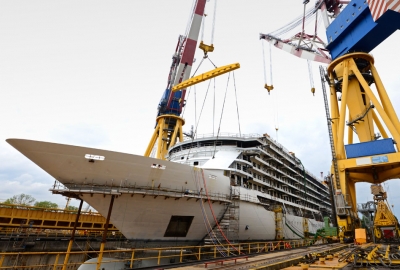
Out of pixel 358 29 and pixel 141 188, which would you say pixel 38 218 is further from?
pixel 358 29

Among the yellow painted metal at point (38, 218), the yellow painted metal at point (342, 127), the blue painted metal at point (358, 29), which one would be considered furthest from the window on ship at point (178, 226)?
the blue painted metal at point (358, 29)

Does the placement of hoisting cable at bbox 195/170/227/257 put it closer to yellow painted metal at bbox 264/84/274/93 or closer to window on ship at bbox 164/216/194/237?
window on ship at bbox 164/216/194/237

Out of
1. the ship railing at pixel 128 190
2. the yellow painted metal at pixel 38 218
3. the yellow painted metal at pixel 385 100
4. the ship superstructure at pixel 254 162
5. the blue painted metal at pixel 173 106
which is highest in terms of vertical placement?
the blue painted metal at pixel 173 106

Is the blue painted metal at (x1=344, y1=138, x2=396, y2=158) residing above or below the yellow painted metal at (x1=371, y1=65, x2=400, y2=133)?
below

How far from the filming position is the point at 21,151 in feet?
37.3

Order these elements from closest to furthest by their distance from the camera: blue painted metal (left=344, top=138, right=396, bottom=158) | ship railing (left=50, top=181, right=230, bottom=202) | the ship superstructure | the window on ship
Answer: ship railing (left=50, top=181, right=230, bottom=202)
the window on ship
blue painted metal (left=344, top=138, right=396, bottom=158)
the ship superstructure

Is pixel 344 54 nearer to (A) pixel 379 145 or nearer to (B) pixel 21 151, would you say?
(A) pixel 379 145

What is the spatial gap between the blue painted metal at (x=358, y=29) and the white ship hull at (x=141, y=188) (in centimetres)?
Result: 1936

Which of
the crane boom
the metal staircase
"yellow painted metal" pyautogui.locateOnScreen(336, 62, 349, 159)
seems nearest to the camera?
the metal staircase

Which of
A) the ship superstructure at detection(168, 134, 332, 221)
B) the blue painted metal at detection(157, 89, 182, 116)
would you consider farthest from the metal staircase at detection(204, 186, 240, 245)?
the blue painted metal at detection(157, 89, 182, 116)

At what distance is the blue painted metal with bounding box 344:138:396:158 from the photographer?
19.3 metres

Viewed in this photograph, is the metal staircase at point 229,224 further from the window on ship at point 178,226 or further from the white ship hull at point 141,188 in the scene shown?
the window on ship at point 178,226

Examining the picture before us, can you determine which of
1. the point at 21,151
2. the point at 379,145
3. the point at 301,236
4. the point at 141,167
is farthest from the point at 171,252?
the point at 301,236

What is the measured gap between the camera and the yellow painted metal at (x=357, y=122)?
2008 cm
